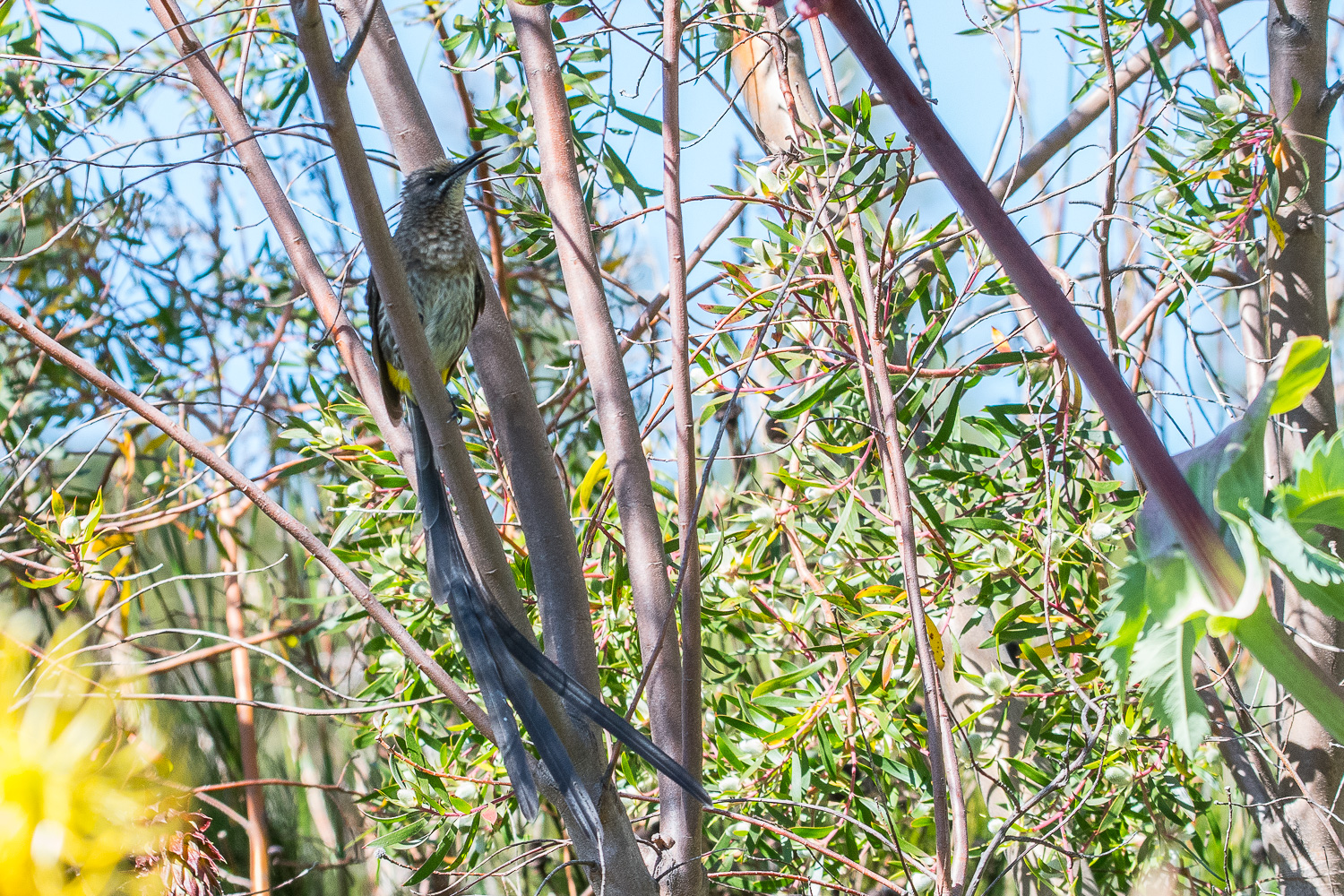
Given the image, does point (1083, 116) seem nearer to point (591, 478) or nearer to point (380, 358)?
point (591, 478)

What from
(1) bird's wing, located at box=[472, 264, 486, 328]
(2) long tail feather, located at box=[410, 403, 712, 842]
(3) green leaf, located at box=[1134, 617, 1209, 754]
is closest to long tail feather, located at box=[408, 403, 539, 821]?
(2) long tail feather, located at box=[410, 403, 712, 842]

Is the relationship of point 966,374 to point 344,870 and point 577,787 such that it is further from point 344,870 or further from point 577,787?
point 344,870

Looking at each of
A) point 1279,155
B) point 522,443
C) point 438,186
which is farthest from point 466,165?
point 1279,155

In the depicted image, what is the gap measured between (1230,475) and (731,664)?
126 centimetres

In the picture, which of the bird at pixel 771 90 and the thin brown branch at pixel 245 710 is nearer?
the bird at pixel 771 90

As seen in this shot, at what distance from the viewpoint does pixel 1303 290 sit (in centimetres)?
122

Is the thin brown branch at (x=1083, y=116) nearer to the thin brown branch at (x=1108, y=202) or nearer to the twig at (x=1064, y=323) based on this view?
the thin brown branch at (x=1108, y=202)

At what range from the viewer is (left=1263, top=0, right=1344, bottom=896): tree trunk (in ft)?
3.79

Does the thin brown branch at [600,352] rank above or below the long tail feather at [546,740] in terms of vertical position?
above

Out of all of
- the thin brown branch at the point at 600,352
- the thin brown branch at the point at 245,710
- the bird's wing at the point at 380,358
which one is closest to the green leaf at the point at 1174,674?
the thin brown branch at the point at 600,352

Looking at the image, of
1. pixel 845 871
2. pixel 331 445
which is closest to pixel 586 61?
pixel 331 445

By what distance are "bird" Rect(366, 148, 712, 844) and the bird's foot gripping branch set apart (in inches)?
16.8

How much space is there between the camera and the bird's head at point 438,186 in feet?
4.06

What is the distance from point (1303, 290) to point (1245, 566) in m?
1.23
